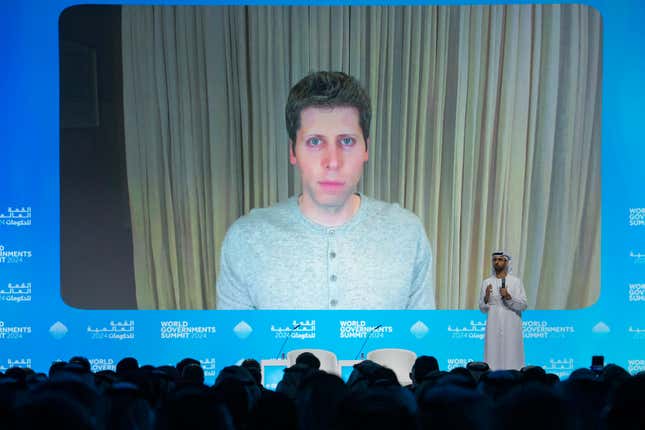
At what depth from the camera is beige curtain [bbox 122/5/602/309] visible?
7191 millimetres

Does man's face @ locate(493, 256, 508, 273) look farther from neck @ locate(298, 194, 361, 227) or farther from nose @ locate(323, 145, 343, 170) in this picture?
nose @ locate(323, 145, 343, 170)

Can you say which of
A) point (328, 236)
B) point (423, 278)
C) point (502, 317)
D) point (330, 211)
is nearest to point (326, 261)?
point (328, 236)

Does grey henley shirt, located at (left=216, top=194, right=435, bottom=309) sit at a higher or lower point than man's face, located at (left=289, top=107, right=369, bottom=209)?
lower

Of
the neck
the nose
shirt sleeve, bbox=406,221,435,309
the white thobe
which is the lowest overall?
the white thobe

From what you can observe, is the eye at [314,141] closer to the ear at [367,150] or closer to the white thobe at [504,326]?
the ear at [367,150]

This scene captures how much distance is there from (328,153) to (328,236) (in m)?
0.71

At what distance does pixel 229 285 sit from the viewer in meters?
7.29

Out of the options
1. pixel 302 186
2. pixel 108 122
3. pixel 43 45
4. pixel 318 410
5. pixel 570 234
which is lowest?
pixel 318 410

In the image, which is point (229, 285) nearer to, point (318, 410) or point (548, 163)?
point (548, 163)

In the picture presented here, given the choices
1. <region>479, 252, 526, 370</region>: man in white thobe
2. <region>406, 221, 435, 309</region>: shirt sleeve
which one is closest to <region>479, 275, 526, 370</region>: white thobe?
<region>479, 252, 526, 370</region>: man in white thobe

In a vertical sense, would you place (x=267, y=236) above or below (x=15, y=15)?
below

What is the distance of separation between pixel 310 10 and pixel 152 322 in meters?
3.02

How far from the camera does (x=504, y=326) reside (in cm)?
678

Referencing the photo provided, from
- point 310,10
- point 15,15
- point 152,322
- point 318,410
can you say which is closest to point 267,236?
point 152,322
